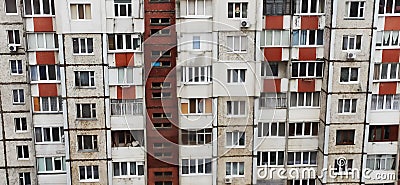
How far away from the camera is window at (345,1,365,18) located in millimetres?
14477

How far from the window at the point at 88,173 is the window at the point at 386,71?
9.54 metres

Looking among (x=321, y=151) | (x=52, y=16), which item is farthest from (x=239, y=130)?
(x=52, y=16)

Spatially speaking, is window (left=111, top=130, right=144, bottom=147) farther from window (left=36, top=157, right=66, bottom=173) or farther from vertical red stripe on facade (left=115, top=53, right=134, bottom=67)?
vertical red stripe on facade (left=115, top=53, right=134, bottom=67)

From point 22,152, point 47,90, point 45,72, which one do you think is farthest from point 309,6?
point 22,152

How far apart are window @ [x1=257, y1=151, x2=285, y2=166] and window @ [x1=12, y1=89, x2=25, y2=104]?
8.02 metres

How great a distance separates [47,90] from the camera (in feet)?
50.1

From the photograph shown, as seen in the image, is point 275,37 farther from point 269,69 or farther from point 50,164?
point 50,164

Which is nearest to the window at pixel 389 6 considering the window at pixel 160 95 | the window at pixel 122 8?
the window at pixel 160 95

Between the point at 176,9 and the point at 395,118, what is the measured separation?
8.00 meters

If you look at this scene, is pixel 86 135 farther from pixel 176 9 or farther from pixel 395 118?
pixel 395 118

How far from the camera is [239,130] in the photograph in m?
15.5

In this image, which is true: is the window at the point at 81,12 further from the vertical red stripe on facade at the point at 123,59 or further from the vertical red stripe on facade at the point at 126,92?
the vertical red stripe on facade at the point at 126,92

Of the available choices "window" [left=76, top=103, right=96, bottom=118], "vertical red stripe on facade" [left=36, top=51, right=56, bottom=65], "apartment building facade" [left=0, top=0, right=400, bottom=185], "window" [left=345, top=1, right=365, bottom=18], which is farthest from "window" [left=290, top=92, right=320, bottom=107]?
"vertical red stripe on facade" [left=36, top=51, right=56, bottom=65]

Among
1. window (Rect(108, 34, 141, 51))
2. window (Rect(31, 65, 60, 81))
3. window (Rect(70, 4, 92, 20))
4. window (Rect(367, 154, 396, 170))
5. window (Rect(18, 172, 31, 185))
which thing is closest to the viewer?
window (Rect(70, 4, 92, 20))
